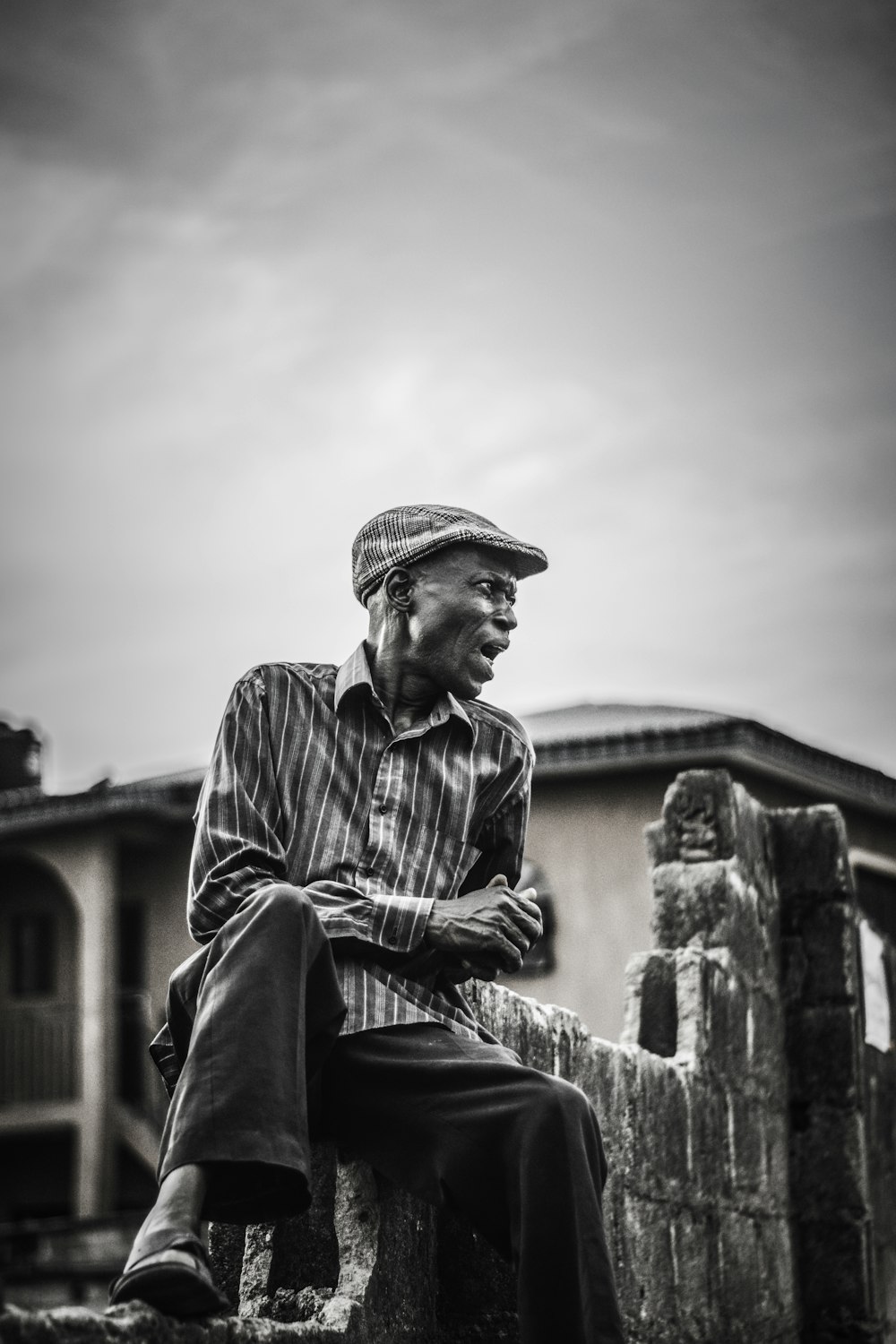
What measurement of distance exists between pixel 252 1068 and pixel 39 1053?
52.5ft

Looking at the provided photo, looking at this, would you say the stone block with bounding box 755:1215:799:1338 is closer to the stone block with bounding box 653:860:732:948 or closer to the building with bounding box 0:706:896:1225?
the stone block with bounding box 653:860:732:948

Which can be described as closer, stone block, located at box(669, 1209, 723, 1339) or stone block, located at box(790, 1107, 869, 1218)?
stone block, located at box(669, 1209, 723, 1339)

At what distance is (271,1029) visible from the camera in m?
2.67

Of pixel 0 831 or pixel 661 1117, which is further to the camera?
pixel 0 831

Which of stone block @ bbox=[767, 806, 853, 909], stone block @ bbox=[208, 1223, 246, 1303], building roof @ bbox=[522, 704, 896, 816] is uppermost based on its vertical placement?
building roof @ bbox=[522, 704, 896, 816]

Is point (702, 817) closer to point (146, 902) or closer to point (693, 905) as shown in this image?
point (693, 905)

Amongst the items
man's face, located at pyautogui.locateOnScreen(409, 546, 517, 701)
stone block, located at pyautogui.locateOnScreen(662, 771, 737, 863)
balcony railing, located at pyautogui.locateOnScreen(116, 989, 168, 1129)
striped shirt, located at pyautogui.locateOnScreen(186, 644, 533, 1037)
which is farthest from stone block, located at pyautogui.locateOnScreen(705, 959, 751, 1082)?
balcony railing, located at pyautogui.locateOnScreen(116, 989, 168, 1129)

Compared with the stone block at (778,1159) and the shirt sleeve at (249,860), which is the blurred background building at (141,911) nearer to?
the stone block at (778,1159)

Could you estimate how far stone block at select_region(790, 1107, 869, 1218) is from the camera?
6.27 metres

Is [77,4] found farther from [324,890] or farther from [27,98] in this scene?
[324,890]

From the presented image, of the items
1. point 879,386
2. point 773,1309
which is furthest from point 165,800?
point 773,1309

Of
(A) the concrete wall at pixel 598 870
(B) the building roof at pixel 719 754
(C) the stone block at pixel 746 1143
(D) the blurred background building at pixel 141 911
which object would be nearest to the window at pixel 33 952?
(D) the blurred background building at pixel 141 911

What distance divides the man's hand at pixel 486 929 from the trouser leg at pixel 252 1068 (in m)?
0.38

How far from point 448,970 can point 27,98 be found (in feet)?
50.8
